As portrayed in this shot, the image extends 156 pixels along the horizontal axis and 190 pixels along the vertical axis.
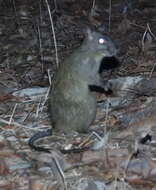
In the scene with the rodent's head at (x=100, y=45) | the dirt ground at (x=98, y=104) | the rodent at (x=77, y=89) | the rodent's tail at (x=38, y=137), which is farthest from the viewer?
the rodent's head at (x=100, y=45)

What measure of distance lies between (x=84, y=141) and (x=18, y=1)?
202 inches

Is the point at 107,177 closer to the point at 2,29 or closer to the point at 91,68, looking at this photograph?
the point at 91,68

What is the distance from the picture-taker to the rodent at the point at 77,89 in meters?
5.73

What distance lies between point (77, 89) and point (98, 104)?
795 millimetres

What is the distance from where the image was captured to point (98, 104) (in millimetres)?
6477

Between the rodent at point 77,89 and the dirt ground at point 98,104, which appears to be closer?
the dirt ground at point 98,104

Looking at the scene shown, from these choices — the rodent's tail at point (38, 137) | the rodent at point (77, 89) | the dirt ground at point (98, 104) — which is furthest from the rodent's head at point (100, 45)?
the rodent's tail at point (38, 137)

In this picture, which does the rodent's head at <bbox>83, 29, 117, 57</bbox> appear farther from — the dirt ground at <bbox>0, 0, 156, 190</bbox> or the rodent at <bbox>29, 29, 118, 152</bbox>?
the dirt ground at <bbox>0, 0, 156, 190</bbox>

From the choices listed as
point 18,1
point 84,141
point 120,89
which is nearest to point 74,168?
point 84,141

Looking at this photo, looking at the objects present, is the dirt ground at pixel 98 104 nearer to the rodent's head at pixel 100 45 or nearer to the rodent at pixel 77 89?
the rodent at pixel 77 89

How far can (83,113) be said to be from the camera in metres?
5.78

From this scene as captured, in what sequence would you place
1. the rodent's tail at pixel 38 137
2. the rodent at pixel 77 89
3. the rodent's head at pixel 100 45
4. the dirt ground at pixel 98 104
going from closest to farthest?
the dirt ground at pixel 98 104 < the rodent's tail at pixel 38 137 < the rodent at pixel 77 89 < the rodent's head at pixel 100 45

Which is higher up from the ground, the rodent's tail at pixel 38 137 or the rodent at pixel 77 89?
the rodent at pixel 77 89

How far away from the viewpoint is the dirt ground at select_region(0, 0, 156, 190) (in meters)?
4.85
